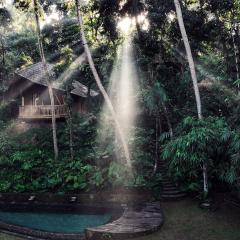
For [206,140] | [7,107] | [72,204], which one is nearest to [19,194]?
[72,204]

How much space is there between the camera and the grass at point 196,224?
1442cm

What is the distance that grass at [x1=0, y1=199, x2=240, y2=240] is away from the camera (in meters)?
14.4

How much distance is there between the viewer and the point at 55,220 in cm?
1842

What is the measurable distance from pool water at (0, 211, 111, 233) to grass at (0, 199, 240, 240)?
8.97ft

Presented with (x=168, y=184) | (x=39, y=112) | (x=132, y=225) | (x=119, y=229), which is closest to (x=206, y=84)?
(x=168, y=184)

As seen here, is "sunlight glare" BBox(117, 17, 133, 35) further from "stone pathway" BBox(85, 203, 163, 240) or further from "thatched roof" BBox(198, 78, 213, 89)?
"stone pathway" BBox(85, 203, 163, 240)

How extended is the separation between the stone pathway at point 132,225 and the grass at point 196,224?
342 mm

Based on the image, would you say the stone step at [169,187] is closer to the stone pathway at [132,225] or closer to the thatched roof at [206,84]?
the stone pathway at [132,225]

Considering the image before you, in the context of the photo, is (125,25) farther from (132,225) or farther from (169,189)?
(132,225)

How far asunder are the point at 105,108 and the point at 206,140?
12.0 m

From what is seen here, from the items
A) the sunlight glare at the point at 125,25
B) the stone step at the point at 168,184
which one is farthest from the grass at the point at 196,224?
the sunlight glare at the point at 125,25

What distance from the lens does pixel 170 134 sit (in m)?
21.1

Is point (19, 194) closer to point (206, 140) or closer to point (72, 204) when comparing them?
point (72, 204)

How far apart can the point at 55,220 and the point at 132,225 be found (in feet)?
16.8
